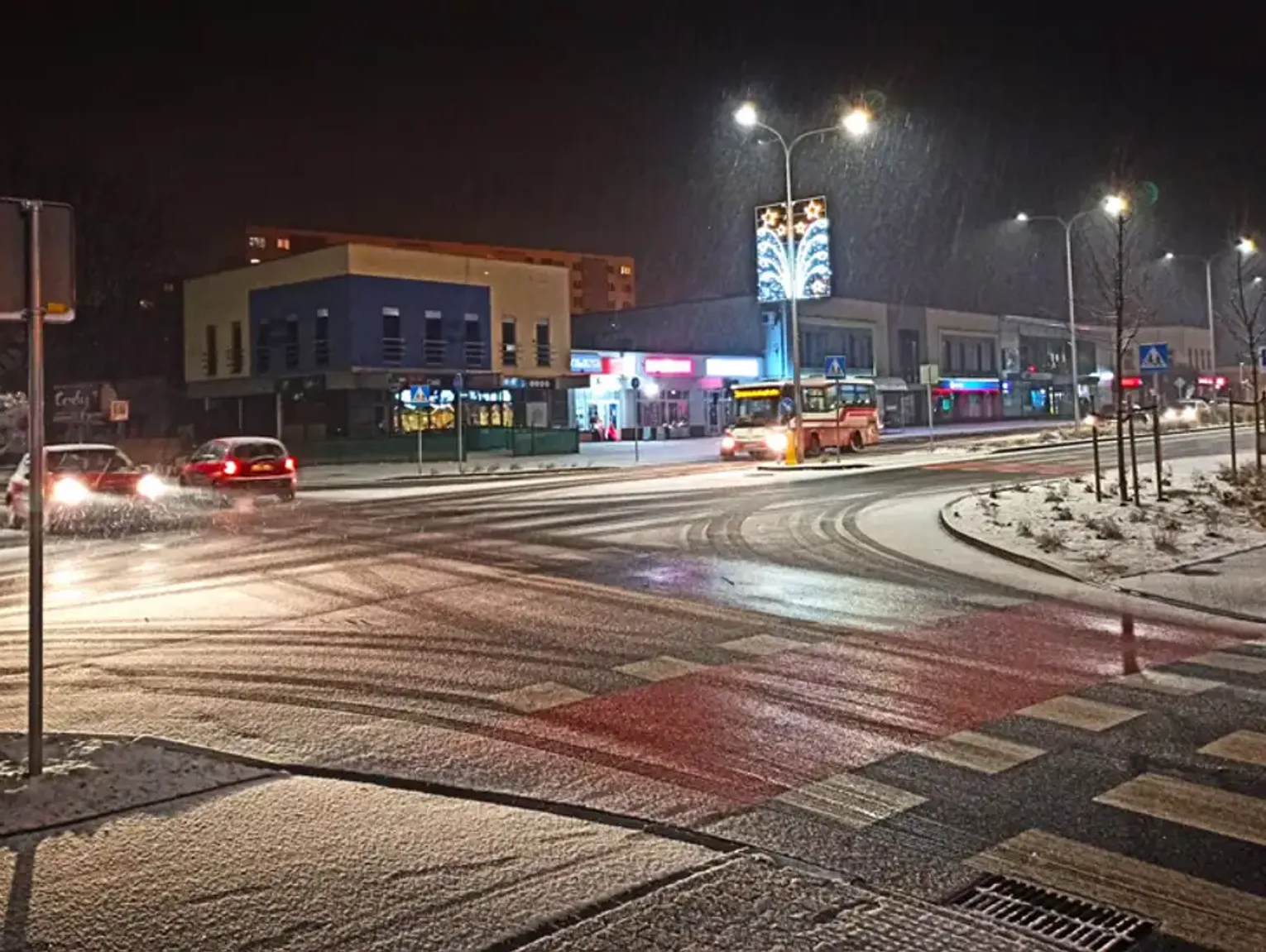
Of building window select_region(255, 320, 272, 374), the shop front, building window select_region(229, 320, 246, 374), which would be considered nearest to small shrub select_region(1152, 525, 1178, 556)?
the shop front

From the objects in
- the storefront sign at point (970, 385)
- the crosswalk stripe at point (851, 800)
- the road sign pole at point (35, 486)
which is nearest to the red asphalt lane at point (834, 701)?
the crosswalk stripe at point (851, 800)

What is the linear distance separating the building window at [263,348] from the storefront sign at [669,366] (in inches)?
713

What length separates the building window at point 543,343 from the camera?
187 ft

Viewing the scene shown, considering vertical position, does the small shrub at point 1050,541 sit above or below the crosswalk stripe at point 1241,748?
above

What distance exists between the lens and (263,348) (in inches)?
2142

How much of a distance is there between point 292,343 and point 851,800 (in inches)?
1971

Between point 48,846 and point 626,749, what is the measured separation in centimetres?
280

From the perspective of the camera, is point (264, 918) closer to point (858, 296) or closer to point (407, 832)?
point (407, 832)

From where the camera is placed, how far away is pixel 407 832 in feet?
17.3

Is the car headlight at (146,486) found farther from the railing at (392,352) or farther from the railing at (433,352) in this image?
the railing at (433,352)

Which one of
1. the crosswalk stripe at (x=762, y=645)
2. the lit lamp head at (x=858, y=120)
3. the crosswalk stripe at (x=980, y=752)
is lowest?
the crosswalk stripe at (x=980, y=752)

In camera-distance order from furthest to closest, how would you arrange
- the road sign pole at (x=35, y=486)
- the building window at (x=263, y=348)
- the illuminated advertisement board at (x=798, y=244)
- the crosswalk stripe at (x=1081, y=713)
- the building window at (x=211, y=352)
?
the building window at (x=211, y=352)
the building window at (x=263, y=348)
the illuminated advertisement board at (x=798, y=244)
the crosswalk stripe at (x=1081, y=713)
the road sign pole at (x=35, y=486)

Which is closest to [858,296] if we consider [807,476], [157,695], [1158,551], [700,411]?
[700,411]

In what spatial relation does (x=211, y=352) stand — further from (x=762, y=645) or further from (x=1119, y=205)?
(x=762, y=645)
